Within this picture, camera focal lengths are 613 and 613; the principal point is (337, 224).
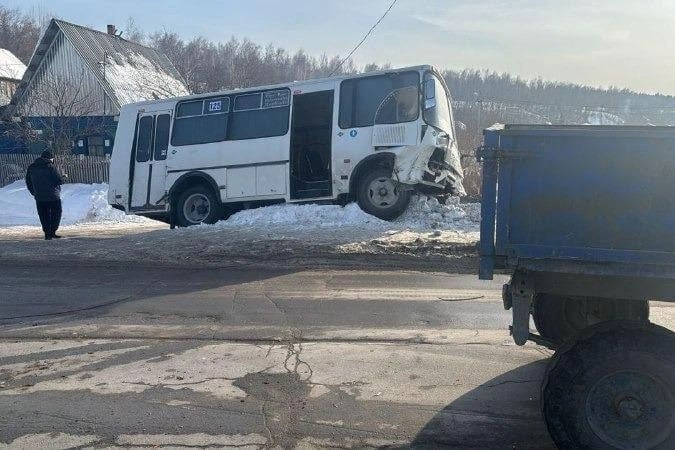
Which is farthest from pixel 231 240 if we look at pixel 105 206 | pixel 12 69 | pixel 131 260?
pixel 12 69

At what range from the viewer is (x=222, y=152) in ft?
43.6

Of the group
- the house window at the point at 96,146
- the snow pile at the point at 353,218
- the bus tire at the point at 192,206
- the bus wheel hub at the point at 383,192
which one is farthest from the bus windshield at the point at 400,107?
the house window at the point at 96,146

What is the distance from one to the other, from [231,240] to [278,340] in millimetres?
5158

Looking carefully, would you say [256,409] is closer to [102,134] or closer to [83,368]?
[83,368]

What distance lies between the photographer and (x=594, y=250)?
345 centimetres

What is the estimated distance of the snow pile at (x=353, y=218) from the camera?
39.0 ft

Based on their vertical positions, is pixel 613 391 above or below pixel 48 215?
below

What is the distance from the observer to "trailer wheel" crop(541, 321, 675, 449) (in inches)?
131

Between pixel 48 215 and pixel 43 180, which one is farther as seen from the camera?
pixel 48 215

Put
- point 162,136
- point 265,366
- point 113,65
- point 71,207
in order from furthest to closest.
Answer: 1. point 113,65
2. point 71,207
3. point 162,136
4. point 265,366

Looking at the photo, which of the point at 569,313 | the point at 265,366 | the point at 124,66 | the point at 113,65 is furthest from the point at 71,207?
the point at 569,313

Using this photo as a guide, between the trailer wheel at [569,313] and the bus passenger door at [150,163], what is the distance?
10630mm

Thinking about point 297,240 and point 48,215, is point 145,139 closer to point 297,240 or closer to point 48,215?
point 48,215

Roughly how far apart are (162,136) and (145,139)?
477 millimetres
